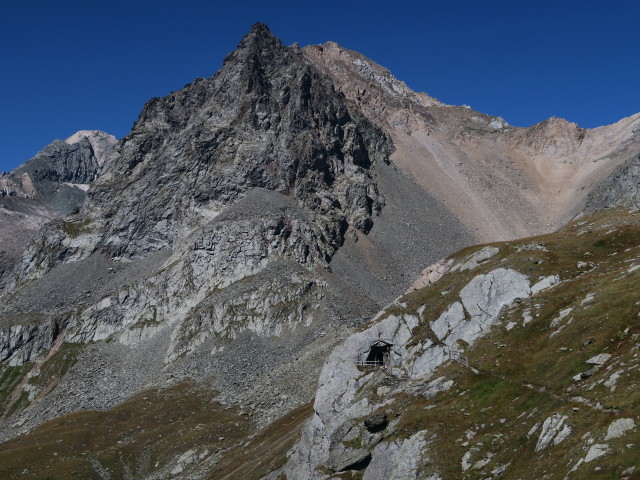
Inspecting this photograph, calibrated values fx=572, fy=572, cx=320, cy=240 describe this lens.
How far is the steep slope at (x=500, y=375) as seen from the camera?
34.0m

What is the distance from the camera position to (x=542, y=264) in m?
60.3

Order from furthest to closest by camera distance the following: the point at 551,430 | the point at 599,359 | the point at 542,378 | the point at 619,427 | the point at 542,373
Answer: the point at 542,373 < the point at 542,378 < the point at 599,359 < the point at 551,430 < the point at 619,427

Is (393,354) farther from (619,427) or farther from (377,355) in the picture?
(619,427)

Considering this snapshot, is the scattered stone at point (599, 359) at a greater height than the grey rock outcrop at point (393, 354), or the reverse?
the grey rock outcrop at point (393, 354)

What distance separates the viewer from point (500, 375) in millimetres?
46750

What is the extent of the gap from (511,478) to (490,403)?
10061 mm

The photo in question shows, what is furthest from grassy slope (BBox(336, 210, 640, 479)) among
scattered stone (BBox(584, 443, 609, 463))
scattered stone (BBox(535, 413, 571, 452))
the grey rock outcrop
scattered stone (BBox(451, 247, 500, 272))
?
scattered stone (BBox(451, 247, 500, 272))

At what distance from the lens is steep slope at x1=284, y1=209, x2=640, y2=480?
112 feet

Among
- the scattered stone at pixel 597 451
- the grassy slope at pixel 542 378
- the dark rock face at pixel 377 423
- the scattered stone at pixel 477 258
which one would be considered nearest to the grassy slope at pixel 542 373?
the grassy slope at pixel 542 378

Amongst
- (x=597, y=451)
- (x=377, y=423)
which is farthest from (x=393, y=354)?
(x=597, y=451)

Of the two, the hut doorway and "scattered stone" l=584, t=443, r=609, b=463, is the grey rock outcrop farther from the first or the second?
"scattered stone" l=584, t=443, r=609, b=463

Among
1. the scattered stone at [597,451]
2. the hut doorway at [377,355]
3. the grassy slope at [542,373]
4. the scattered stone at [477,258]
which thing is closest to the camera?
the scattered stone at [597,451]

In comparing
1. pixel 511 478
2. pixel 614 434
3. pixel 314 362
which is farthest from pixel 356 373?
pixel 314 362

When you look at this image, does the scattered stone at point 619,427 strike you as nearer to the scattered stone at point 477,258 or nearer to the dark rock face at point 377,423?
the dark rock face at point 377,423
